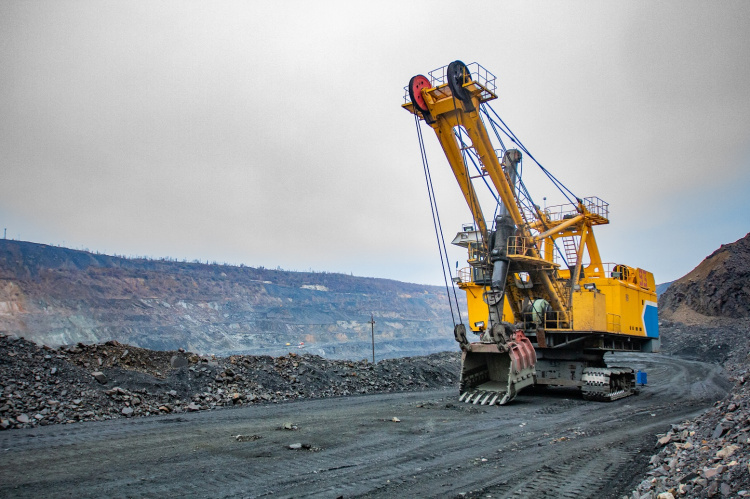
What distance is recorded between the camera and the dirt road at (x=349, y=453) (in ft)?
18.1

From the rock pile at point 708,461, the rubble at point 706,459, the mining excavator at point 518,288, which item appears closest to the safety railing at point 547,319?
the mining excavator at point 518,288

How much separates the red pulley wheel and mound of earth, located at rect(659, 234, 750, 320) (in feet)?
145

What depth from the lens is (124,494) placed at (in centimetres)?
Answer: 527

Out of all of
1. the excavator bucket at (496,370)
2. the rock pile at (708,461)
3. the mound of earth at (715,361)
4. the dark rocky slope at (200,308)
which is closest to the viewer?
the rock pile at (708,461)

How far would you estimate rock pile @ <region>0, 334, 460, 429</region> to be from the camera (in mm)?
10648

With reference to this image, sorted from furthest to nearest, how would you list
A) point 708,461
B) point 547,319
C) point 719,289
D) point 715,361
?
point 719,289 < point 715,361 < point 547,319 < point 708,461

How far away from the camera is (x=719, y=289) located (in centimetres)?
4628

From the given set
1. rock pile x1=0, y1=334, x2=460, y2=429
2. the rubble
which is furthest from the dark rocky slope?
the rubble

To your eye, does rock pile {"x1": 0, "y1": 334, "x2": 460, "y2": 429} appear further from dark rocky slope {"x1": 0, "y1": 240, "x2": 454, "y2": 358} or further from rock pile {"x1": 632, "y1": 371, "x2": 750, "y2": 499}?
dark rocky slope {"x1": 0, "y1": 240, "x2": 454, "y2": 358}

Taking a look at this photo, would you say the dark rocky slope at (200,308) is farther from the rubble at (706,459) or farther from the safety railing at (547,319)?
the rubble at (706,459)

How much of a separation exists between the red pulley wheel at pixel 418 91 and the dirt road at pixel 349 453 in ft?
24.1

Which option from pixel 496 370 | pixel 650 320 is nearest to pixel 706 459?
pixel 496 370

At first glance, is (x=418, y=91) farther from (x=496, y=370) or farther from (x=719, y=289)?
(x=719, y=289)

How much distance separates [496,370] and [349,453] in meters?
7.30
